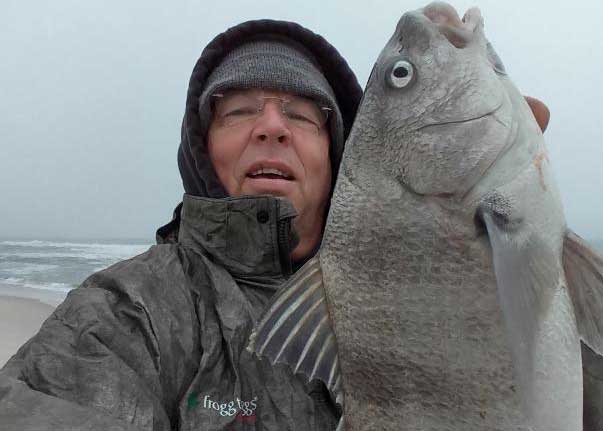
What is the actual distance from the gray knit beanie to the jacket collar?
70 cm

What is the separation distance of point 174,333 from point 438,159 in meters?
1.22

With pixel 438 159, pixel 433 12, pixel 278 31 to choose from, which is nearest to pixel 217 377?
pixel 438 159

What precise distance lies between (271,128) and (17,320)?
10565mm

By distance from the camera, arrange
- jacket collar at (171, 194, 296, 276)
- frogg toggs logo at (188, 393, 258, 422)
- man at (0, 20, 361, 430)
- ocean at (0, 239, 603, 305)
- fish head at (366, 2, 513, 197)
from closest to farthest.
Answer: man at (0, 20, 361, 430), fish head at (366, 2, 513, 197), frogg toggs logo at (188, 393, 258, 422), jacket collar at (171, 194, 296, 276), ocean at (0, 239, 603, 305)

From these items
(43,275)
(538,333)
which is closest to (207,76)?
(538,333)

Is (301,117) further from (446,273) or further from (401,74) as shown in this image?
(446,273)

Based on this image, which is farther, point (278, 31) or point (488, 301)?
point (278, 31)

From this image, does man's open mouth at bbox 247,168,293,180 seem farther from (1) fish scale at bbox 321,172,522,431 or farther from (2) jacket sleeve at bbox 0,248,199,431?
(1) fish scale at bbox 321,172,522,431

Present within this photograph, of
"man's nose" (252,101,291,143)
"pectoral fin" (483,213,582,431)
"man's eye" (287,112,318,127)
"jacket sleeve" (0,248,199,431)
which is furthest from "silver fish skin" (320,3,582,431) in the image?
"man's eye" (287,112,318,127)

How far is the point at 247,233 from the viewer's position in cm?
254

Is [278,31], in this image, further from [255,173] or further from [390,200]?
[390,200]

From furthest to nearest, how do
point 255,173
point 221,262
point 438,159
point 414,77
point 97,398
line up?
point 255,173 < point 221,262 < point 414,77 < point 438,159 < point 97,398

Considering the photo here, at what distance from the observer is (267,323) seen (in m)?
1.92

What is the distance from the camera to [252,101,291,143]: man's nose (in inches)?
108
